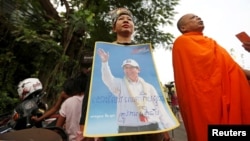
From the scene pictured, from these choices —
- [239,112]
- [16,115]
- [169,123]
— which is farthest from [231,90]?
[16,115]

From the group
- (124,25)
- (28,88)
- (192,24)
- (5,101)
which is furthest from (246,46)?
(5,101)

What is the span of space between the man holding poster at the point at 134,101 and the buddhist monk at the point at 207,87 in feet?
1.40

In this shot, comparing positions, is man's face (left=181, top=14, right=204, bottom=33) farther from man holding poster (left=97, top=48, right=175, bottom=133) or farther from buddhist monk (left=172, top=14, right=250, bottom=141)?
man holding poster (left=97, top=48, right=175, bottom=133)

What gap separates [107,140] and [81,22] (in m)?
3.96

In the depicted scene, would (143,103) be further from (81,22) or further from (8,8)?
(8,8)

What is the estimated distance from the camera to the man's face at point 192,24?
236cm

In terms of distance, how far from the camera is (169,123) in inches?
64.0

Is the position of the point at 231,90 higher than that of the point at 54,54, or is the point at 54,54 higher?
the point at 54,54

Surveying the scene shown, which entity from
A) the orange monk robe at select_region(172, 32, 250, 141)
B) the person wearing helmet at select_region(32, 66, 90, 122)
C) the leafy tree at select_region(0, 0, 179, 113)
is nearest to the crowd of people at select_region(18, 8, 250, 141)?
the orange monk robe at select_region(172, 32, 250, 141)

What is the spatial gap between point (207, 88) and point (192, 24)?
57 centimetres

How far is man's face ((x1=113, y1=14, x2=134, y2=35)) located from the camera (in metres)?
1.93

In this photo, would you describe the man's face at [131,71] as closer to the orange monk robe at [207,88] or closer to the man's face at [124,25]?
the man's face at [124,25]

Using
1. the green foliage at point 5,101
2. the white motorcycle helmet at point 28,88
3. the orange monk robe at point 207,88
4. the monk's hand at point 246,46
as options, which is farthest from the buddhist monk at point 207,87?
the green foliage at point 5,101

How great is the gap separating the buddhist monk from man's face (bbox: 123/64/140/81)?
0.48 meters
